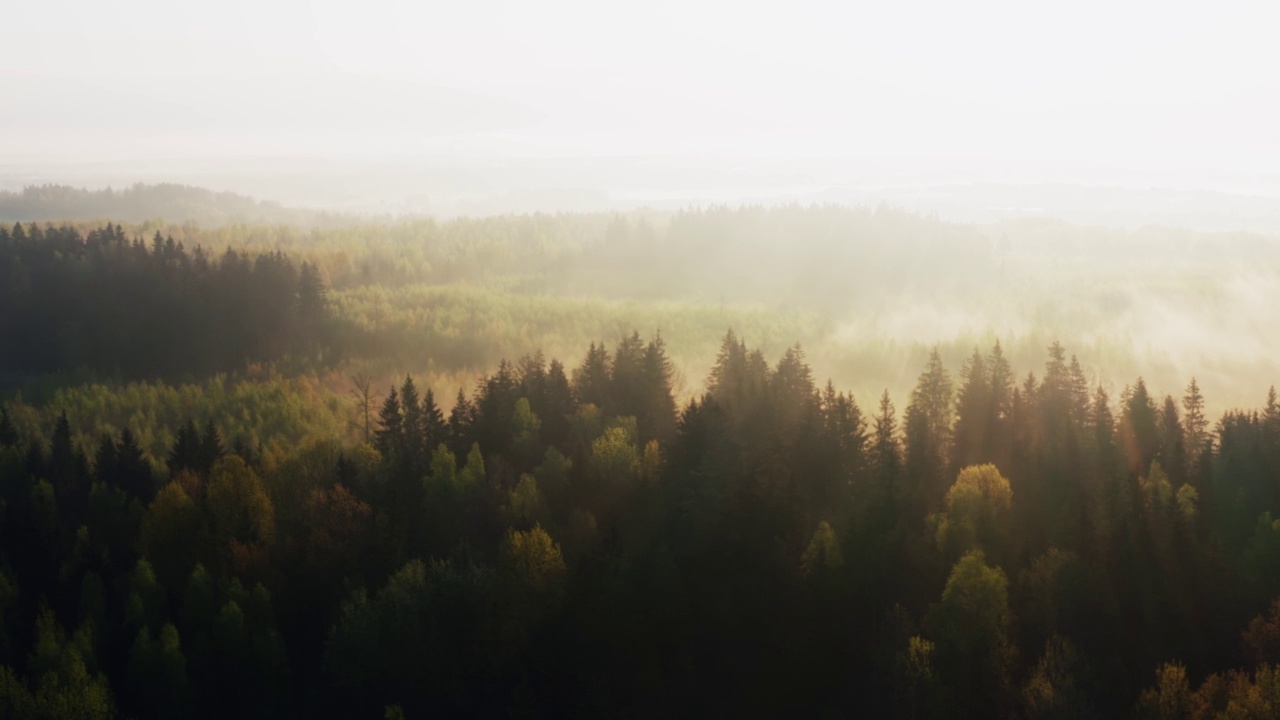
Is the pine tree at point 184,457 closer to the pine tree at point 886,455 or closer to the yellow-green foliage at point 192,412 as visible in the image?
the yellow-green foliage at point 192,412

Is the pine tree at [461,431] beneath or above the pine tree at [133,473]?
above

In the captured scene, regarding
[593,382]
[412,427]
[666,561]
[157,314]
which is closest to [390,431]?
[412,427]

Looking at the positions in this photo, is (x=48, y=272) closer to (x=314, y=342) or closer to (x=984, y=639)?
(x=314, y=342)

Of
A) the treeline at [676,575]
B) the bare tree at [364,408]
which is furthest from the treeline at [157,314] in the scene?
the treeline at [676,575]

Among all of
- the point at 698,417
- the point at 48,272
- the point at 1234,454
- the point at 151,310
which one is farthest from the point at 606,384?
the point at 48,272

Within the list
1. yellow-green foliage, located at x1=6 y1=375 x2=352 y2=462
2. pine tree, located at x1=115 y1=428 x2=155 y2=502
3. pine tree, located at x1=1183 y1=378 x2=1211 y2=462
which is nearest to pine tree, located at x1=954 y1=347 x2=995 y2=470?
pine tree, located at x1=1183 y1=378 x2=1211 y2=462

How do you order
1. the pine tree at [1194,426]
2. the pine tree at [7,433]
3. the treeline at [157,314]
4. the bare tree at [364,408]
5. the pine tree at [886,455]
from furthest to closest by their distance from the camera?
1. the treeline at [157,314]
2. the bare tree at [364,408]
3. the pine tree at [7,433]
4. the pine tree at [1194,426]
5. the pine tree at [886,455]
